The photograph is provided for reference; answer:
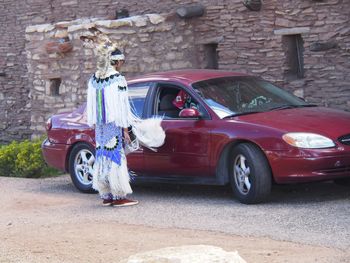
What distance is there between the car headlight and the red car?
1cm

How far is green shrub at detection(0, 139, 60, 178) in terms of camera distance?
13.8 meters

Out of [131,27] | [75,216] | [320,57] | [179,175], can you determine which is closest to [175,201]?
[179,175]

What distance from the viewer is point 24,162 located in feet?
45.3

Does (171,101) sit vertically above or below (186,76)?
below

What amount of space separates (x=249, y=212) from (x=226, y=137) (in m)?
0.94

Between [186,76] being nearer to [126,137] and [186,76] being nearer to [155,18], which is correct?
[126,137]

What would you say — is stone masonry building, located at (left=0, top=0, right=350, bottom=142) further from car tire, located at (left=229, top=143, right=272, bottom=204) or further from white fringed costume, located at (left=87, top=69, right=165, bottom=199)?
white fringed costume, located at (left=87, top=69, right=165, bottom=199)

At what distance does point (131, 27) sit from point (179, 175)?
5125 millimetres

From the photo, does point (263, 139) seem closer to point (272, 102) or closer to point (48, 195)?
point (272, 102)

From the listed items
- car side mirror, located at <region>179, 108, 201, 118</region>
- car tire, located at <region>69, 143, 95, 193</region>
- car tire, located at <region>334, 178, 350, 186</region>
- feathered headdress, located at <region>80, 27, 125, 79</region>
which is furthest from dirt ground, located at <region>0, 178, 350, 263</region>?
car tire, located at <region>334, 178, 350, 186</region>

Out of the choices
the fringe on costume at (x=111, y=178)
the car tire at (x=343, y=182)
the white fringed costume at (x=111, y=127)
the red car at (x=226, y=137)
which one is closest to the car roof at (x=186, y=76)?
the red car at (x=226, y=137)

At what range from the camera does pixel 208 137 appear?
986 centimetres

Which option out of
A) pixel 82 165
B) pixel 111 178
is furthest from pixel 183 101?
pixel 82 165

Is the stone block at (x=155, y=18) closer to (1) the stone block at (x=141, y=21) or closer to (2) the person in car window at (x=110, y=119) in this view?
(1) the stone block at (x=141, y=21)
